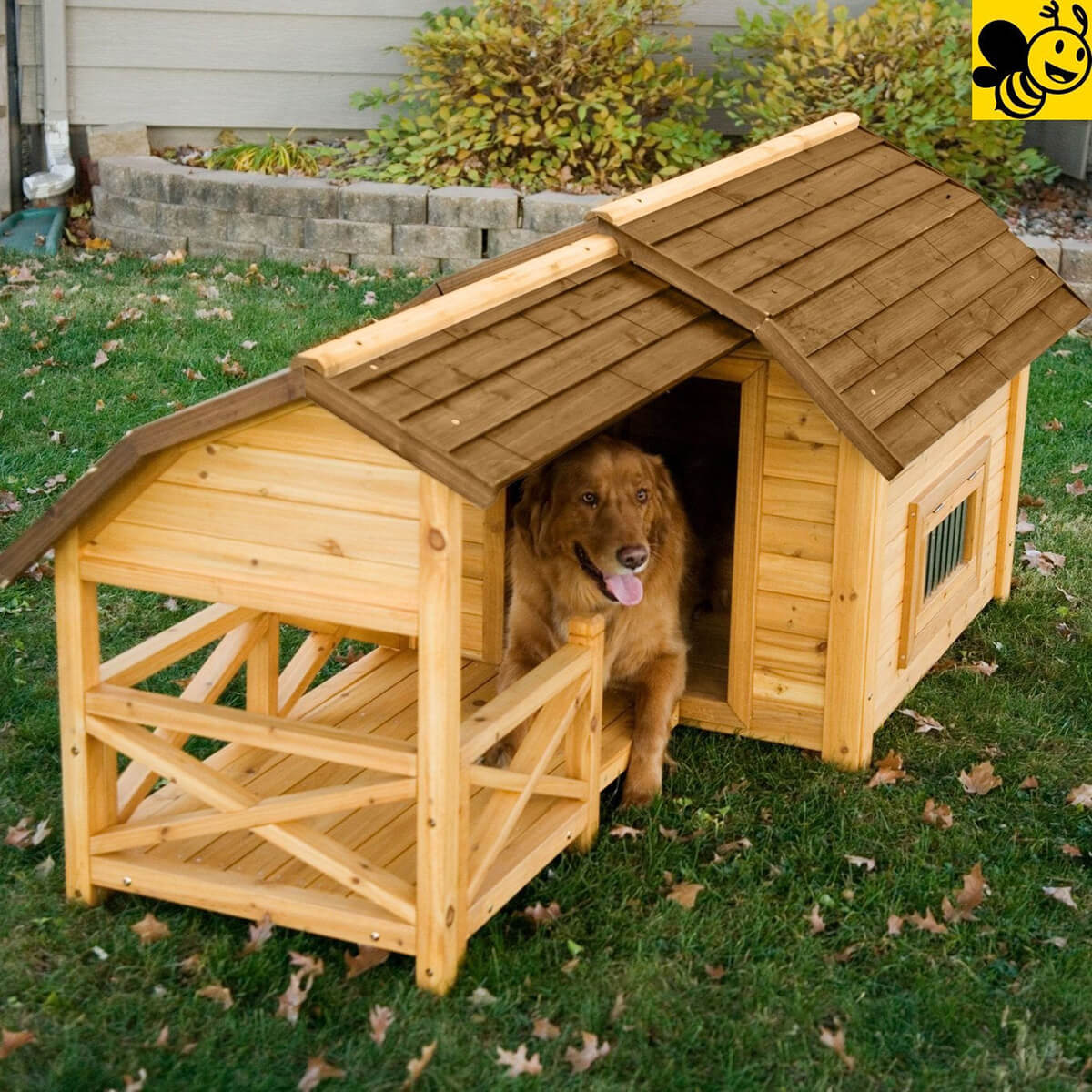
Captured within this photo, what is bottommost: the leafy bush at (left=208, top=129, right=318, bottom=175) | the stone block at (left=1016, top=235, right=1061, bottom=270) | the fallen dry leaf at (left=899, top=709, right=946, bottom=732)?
the fallen dry leaf at (left=899, top=709, right=946, bottom=732)

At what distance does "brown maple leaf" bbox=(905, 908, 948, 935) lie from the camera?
430cm

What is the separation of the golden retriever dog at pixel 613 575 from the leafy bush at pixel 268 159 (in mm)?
6279

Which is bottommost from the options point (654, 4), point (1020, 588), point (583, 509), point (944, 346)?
point (1020, 588)

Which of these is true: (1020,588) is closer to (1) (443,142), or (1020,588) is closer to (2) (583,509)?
(2) (583,509)

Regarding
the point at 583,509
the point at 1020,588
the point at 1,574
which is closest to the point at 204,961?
the point at 1,574

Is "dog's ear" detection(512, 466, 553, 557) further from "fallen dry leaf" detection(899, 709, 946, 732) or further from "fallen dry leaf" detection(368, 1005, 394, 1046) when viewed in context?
"fallen dry leaf" detection(368, 1005, 394, 1046)

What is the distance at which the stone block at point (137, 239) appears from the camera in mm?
10555

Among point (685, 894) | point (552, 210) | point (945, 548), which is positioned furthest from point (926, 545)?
point (552, 210)

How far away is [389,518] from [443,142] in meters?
7.30

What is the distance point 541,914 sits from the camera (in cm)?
430

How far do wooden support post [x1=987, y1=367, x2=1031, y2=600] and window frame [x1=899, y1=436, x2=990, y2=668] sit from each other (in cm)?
30

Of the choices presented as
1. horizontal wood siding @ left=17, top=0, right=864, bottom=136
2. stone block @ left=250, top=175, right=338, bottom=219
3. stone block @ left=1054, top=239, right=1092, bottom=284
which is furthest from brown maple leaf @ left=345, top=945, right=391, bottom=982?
horizontal wood siding @ left=17, top=0, right=864, bottom=136

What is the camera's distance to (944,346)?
5.31 meters

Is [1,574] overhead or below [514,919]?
overhead
